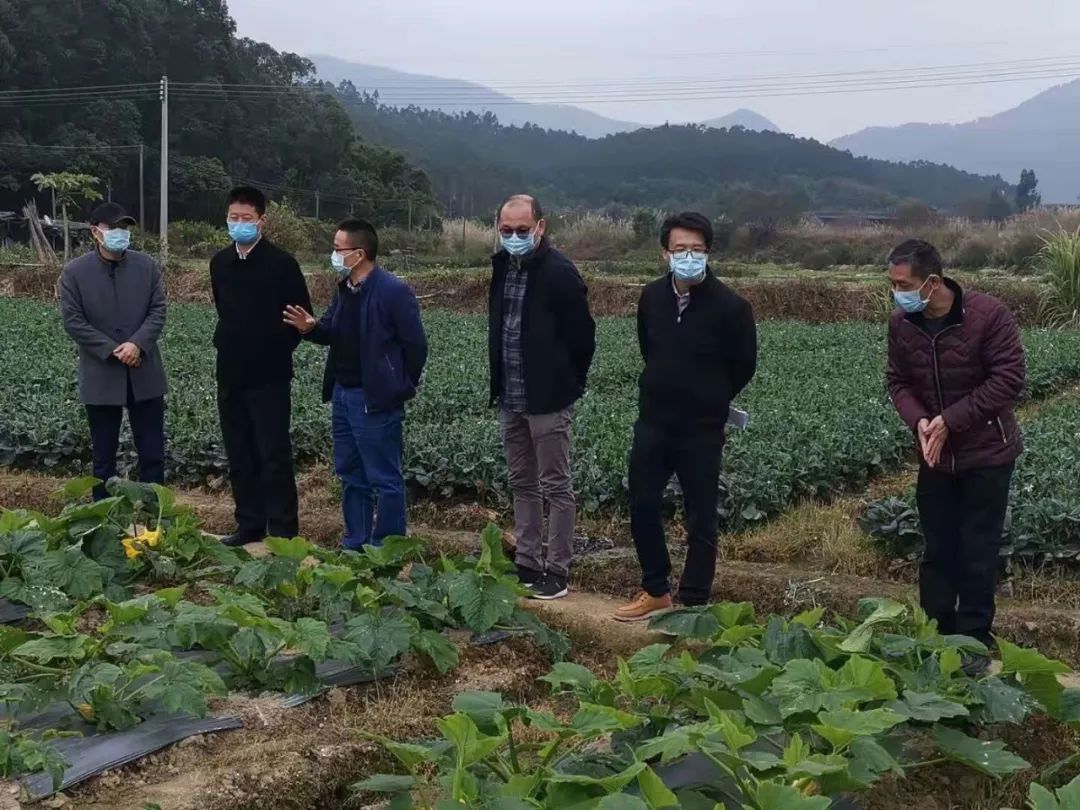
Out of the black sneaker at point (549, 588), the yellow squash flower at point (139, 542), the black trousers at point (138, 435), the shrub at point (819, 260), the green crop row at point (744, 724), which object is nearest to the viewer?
the green crop row at point (744, 724)

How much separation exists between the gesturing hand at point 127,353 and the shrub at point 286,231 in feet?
82.3

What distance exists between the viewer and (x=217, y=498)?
7.87 meters

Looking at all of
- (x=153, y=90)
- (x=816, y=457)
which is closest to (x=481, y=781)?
(x=816, y=457)

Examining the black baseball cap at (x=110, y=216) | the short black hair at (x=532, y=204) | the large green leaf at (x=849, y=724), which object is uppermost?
the short black hair at (x=532, y=204)

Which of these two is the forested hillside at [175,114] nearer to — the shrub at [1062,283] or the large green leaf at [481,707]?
the shrub at [1062,283]

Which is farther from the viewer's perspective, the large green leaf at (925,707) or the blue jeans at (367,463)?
the blue jeans at (367,463)

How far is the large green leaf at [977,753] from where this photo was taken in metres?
3.24

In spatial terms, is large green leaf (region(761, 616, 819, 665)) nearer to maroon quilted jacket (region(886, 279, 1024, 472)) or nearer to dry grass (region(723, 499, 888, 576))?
maroon quilted jacket (region(886, 279, 1024, 472))

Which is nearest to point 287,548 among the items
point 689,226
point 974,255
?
point 689,226

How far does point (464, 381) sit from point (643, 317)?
559 cm

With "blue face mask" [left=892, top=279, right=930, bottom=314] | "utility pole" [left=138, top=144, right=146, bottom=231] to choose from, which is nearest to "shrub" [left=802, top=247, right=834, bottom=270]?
"utility pole" [left=138, top=144, right=146, bottom=231]

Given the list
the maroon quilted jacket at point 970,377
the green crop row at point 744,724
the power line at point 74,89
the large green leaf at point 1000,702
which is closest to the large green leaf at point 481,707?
the green crop row at point 744,724

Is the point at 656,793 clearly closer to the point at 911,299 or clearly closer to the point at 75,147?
the point at 911,299

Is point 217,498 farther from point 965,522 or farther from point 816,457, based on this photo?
point 965,522
